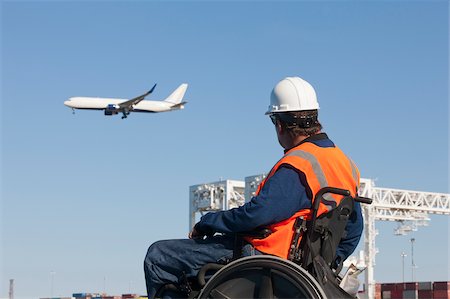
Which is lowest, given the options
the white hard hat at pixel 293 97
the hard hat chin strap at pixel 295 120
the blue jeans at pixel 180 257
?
the blue jeans at pixel 180 257

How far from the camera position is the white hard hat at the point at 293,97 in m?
4.97

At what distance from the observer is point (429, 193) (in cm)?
9619

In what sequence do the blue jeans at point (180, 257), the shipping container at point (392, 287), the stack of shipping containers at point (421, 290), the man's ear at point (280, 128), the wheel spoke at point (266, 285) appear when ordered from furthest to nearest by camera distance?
the shipping container at point (392, 287) → the stack of shipping containers at point (421, 290) → the man's ear at point (280, 128) → the blue jeans at point (180, 257) → the wheel spoke at point (266, 285)

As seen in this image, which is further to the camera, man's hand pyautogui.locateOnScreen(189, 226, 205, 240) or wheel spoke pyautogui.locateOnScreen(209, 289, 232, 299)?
man's hand pyautogui.locateOnScreen(189, 226, 205, 240)

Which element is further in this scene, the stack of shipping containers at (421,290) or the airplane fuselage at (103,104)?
the airplane fuselage at (103,104)

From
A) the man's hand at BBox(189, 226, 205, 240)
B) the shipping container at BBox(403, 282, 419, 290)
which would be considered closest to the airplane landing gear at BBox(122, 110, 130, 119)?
the shipping container at BBox(403, 282, 419, 290)

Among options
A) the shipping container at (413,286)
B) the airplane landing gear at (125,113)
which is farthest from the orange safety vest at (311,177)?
the airplane landing gear at (125,113)

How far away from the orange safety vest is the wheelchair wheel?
0.17 metres

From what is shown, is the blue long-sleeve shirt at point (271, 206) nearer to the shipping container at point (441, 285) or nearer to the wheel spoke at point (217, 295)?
the wheel spoke at point (217, 295)

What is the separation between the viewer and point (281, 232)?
4.63 metres

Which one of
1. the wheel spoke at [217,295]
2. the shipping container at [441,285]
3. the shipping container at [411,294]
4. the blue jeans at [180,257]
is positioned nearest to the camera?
the wheel spoke at [217,295]

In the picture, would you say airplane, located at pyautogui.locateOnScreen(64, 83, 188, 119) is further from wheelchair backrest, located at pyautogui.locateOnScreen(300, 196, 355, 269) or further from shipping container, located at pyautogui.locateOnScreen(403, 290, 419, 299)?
wheelchair backrest, located at pyautogui.locateOnScreen(300, 196, 355, 269)

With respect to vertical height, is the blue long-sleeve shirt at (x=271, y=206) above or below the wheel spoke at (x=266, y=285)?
above

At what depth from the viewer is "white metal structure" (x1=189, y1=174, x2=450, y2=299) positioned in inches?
3374
